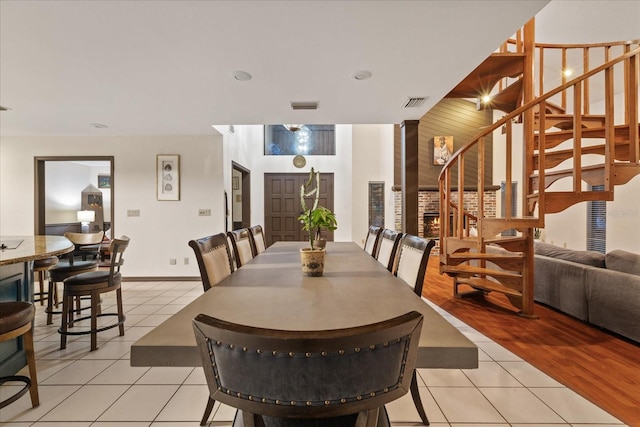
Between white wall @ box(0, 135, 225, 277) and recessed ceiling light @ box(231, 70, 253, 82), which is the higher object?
recessed ceiling light @ box(231, 70, 253, 82)

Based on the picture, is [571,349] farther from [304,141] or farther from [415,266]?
[304,141]

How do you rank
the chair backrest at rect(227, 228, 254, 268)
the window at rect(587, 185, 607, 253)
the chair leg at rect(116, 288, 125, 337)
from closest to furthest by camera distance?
the chair backrest at rect(227, 228, 254, 268), the chair leg at rect(116, 288, 125, 337), the window at rect(587, 185, 607, 253)

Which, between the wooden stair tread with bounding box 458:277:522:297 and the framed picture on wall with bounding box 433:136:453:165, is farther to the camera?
the framed picture on wall with bounding box 433:136:453:165

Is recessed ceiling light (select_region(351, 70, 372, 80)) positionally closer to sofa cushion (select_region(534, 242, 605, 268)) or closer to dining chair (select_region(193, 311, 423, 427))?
dining chair (select_region(193, 311, 423, 427))

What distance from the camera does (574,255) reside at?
3.14 m

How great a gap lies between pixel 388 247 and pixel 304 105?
1.76 m

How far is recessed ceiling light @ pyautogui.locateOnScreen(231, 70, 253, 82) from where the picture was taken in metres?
2.45

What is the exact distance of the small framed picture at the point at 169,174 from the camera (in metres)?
4.56

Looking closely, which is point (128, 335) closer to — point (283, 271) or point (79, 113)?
point (283, 271)

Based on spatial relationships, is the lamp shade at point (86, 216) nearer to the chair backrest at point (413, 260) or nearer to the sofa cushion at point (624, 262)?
the chair backrest at point (413, 260)

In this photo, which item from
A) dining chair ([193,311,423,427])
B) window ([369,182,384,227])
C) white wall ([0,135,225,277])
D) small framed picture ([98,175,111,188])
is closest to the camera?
dining chair ([193,311,423,427])

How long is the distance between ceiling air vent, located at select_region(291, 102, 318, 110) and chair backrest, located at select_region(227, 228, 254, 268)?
137 cm

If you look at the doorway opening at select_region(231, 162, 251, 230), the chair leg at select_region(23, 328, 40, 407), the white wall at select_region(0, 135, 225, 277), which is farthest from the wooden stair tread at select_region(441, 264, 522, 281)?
the doorway opening at select_region(231, 162, 251, 230)

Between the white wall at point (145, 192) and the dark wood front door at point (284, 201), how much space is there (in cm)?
278
